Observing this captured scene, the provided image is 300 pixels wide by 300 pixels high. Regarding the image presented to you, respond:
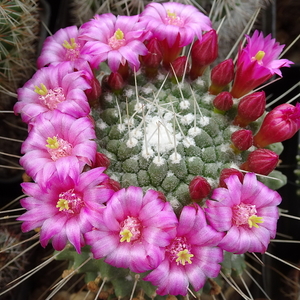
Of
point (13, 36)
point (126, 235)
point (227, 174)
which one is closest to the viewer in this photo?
point (126, 235)

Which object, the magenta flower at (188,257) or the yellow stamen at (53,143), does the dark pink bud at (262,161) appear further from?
the yellow stamen at (53,143)

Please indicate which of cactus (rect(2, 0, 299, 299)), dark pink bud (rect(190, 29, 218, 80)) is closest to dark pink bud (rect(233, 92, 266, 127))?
cactus (rect(2, 0, 299, 299))

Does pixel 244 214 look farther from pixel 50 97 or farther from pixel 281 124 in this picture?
pixel 50 97

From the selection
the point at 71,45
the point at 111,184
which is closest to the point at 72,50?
the point at 71,45

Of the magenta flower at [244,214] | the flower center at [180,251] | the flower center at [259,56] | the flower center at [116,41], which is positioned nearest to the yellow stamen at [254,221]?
the magenta flower at [244,214]

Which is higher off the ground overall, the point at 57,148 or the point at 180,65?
the point at 180,65

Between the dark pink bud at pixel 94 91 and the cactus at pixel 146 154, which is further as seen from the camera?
the dark pink bud at pixel 94 91
